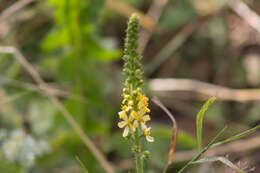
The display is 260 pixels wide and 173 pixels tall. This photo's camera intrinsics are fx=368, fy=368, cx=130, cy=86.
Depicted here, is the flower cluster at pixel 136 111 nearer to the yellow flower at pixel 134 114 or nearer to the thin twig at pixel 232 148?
the yellow flower at pixel 134 114

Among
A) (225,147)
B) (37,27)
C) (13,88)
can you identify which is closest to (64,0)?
(13,88)

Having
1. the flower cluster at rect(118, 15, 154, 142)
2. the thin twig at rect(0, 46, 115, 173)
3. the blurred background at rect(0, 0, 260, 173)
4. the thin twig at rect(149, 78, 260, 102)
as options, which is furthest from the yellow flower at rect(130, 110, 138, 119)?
the thin twig at rect(149, 78, 260, 102)

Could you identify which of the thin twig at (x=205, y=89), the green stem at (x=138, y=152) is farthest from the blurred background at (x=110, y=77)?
the green stem at (x=138, y=152)

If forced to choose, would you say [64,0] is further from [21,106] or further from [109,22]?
[109,22]

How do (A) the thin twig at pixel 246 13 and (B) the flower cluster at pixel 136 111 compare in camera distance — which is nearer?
(B) the flower cluster at pixel 136 111

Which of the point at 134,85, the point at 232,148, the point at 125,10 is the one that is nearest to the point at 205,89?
the point at 232,148

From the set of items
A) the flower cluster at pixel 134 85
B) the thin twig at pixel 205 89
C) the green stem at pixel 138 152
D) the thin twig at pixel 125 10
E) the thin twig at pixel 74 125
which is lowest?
the green stem at pixel 138 152
